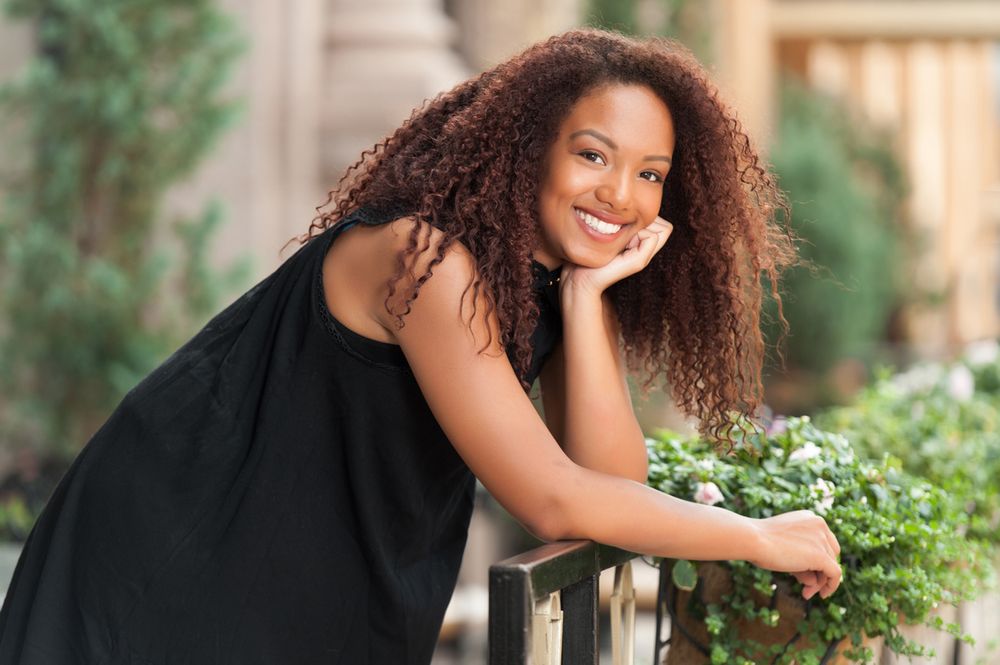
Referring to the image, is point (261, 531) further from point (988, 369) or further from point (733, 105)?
point (988, 369)

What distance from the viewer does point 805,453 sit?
7.52ft

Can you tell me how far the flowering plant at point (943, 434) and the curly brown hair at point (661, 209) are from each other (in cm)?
68

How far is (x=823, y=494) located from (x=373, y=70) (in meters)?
4.84

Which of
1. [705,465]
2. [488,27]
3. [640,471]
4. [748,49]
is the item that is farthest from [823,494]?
[748,49]

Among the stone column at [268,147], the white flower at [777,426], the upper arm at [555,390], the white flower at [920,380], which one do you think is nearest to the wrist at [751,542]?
the upper arm at [555,390]

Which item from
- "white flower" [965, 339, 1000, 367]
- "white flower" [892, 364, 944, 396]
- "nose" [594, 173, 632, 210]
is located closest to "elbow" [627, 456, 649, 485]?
"nose" [594, 173, 632, 210]

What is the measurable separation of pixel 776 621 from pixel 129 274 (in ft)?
12.7

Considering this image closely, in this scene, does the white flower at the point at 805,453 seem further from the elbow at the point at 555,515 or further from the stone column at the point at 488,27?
the stone column at the point at 488,27

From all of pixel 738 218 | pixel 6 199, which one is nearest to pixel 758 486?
pixel 738 218

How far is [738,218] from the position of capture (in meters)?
2.19

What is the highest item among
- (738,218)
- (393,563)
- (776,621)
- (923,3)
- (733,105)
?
(923,3)

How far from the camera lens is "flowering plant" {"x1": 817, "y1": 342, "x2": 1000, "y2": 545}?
288cm

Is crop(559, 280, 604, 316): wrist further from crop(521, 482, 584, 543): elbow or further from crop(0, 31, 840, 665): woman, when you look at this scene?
crop(521, 482, 584, 543): elbow

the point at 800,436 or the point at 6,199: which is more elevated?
the point at 6,199
